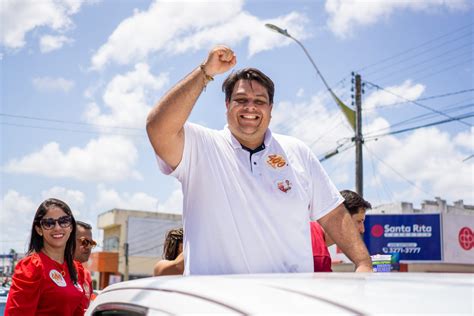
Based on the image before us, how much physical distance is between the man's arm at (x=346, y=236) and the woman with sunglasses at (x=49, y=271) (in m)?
1.47

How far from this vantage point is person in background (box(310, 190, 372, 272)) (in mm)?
4055

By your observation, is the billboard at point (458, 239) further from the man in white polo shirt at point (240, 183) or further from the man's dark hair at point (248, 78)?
the man's dark hair at point (248, 78)

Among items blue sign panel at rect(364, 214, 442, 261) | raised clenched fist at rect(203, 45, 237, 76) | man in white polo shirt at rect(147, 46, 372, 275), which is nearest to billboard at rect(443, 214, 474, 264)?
blue sign panel at rect(364, 214, 442, 261)

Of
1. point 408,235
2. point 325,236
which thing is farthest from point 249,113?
point 408,235

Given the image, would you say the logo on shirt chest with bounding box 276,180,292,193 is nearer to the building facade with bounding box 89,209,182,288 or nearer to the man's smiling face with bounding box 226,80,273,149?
the man's smiling face with bounding box 226,80,273,149

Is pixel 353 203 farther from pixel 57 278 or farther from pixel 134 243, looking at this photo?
pixel 134 243

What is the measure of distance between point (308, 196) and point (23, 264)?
63.0 inches

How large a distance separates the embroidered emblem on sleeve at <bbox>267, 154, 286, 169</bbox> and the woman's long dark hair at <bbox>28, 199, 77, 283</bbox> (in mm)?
1522

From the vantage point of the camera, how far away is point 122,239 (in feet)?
160

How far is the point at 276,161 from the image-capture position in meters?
2.87

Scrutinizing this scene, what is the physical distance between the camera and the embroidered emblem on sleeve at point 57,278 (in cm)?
330

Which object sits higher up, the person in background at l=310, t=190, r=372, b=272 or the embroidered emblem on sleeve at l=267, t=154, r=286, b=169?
the embroidered emblem on sleeve at l=267, t=154, r=286, b=169

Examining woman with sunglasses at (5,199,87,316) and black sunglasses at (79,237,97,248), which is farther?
black sunglasses at (79,237,97,248)

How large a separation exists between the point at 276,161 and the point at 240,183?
0.89 ft
